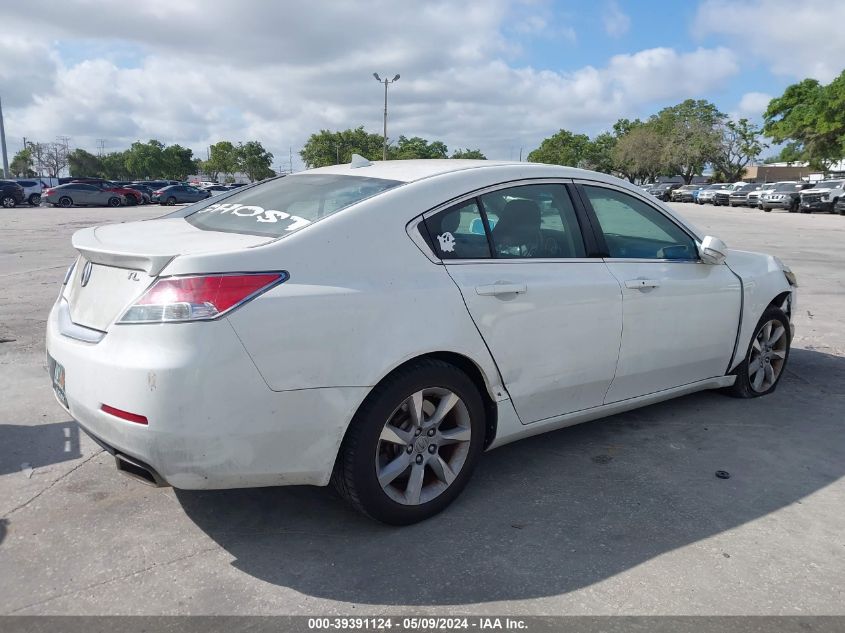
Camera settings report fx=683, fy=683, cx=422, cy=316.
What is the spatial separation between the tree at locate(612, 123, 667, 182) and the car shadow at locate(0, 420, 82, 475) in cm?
8057

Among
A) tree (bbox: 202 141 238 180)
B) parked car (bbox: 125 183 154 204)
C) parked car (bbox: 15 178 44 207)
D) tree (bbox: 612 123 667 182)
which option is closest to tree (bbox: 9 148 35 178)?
tree (bbox: 202 141 238 180)

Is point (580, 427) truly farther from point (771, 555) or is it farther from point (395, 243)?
point (395, 243)

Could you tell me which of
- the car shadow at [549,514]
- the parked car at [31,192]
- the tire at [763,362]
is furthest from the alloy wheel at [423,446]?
the parked car at [31,192]

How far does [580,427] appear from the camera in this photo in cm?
430

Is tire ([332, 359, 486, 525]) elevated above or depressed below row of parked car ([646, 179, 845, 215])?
below

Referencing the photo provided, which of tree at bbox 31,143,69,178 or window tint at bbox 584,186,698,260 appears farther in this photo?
tree at bbox 31,143,69,178

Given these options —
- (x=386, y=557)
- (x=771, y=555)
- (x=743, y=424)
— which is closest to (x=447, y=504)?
(x=386, y=557)

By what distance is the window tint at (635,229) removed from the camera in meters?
3.79

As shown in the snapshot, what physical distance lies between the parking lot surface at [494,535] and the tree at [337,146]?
285ft

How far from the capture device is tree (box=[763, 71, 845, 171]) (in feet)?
157

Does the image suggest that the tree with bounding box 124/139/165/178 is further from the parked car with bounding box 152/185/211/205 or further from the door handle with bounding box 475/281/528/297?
the door handle with bounding box 475/281/528/297

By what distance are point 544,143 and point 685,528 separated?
4503 inches

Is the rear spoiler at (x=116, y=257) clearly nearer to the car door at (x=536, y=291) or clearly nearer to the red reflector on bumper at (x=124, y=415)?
the red reflector on bumper at (x=124, y=415)

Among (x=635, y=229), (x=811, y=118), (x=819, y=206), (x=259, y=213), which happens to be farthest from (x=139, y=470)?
(x=811, y=118)
